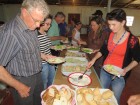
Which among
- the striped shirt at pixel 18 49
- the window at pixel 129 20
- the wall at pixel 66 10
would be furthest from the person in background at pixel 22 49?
the window at pixel 129 20

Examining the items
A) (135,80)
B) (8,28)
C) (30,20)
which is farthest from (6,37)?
(135,80)

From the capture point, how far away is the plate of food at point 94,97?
1.11 m

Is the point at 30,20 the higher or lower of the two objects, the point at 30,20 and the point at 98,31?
the higher

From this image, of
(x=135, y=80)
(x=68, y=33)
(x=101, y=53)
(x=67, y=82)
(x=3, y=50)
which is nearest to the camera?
(x=3, y=50)

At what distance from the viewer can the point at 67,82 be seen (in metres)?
1.52

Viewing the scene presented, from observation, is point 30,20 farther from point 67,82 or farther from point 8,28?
point 67,82

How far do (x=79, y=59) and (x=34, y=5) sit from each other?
1140 millimetres

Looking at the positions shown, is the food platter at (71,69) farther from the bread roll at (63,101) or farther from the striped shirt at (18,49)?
the bread roll at (63,101)

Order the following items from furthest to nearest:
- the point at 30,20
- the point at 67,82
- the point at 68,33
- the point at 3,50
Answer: the point at 68,33 → the point at 67,82 → the point at 30,20 → the point at 3,50

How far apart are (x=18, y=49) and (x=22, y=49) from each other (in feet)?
0.16

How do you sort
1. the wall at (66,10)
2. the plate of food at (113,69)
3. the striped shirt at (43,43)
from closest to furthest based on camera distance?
the plate of food at (113,69) → the striped shirt at (43,43) → the wall at (66,10)

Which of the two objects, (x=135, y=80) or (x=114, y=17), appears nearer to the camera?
(x=114, y=17)

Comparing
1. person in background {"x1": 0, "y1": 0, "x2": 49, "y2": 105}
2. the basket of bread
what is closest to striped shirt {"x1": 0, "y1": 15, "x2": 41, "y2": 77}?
person in background {"x1": 0, "y1": 0, "x2": 49, "y2": 105}

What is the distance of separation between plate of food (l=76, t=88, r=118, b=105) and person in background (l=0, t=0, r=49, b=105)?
1.53 feet
